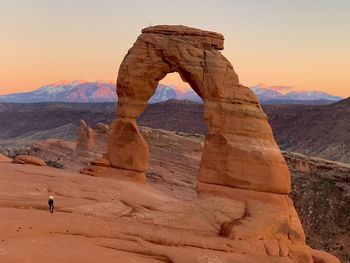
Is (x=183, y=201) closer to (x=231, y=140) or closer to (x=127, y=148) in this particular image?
(x=231, y=140)

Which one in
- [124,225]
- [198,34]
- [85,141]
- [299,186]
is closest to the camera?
[124,225]

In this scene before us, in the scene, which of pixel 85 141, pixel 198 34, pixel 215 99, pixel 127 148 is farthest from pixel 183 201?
pixel 85 141

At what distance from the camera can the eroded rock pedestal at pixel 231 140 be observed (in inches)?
735

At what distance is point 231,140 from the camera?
816 inches

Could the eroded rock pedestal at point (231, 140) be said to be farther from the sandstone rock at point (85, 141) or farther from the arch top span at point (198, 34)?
the sandstone rock at point (85, 141)

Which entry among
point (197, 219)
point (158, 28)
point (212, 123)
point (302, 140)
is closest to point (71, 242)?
point (197, 219)

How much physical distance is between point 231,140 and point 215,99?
6.75 ft

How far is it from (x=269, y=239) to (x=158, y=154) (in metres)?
27.6

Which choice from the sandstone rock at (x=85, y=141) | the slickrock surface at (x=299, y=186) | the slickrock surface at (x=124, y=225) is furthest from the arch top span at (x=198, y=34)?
the sandstone rock at (x=85, y=141)

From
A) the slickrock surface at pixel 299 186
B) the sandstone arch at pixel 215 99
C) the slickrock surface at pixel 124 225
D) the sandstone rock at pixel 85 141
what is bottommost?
the slickrock surface at pixel 299 186

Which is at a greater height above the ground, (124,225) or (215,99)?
(215,99)

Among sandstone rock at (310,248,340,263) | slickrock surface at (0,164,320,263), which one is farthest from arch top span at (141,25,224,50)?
sandstone rock at (310,248,340,263)

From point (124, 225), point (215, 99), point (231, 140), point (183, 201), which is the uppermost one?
point (215, 99)

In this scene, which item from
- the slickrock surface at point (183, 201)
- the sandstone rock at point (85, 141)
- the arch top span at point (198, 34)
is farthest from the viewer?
the sandstone rock at point (85, 141)
